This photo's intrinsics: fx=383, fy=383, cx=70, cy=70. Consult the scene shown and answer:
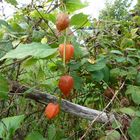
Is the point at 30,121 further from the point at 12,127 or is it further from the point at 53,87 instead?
the point at 12,127

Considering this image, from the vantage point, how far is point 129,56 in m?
1.56

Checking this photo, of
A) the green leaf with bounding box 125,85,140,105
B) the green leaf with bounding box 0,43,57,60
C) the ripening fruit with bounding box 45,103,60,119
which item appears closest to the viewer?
the green leaf with bounding box 0,43,57,60

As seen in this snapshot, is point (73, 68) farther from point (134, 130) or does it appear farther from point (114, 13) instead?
point (114, 13)

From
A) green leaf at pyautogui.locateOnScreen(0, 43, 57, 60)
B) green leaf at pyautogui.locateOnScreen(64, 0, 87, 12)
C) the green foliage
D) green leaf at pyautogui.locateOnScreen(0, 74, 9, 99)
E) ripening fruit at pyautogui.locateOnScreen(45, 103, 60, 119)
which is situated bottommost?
the green foliage

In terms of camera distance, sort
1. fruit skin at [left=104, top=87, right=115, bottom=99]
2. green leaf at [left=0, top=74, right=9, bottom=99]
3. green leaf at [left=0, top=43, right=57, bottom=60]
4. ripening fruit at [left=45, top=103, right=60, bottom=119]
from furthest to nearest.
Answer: fruit skin at [left=104, top=87, right=115, bottom=99] → green leaf at [left=0, top=74, right=9, bottom=99] → ripening fruit at [left=45, top=103, right=60, bottom=119] → green leaf at [left=0, top=43, right=57, bottom=60]

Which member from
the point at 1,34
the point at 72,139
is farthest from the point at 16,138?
the point at 1,34

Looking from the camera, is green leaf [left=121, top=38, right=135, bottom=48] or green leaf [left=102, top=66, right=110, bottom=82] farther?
green leaf [left=121, top=38, right=135, bottom=48]

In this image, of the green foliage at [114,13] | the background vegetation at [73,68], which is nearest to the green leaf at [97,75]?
the background vegetation at [73,68]

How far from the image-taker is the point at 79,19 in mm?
1362

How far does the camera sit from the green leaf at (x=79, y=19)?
1.35 metres

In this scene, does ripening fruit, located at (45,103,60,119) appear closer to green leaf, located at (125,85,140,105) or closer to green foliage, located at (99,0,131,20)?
green leaf, located at (125,85,140,105)

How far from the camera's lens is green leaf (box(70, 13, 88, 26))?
135 cm

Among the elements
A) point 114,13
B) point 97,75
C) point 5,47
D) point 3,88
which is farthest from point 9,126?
point 114,13

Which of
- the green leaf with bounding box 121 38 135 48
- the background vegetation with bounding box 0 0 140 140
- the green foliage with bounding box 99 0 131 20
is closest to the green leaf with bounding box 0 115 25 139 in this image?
the background vegetation with bounding box 0 0 140 140
